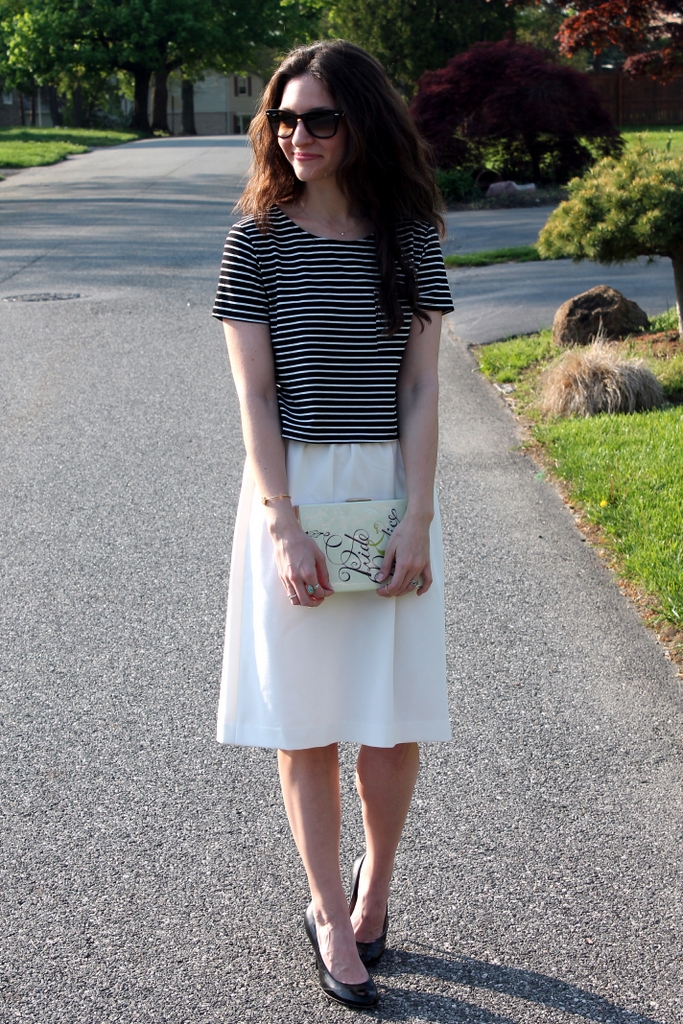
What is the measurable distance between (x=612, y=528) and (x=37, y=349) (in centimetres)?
568

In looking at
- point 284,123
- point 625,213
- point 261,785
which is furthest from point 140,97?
point 284,123

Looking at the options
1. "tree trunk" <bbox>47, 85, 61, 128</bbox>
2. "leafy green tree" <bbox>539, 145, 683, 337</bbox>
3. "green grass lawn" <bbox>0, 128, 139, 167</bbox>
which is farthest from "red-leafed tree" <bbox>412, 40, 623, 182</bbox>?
"tree trunk" <bbox>47, 85, 61, 128</bbox>

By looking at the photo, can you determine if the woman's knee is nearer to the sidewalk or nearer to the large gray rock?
the large gray rock

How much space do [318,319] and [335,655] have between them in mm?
715

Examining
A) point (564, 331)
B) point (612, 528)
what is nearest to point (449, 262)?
point (564, 331)

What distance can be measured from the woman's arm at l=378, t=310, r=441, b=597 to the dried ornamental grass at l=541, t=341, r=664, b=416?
4707 millimetres

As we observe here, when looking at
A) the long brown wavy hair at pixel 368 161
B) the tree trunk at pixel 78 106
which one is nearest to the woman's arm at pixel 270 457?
the long brown wavy hair at pixel 368 161

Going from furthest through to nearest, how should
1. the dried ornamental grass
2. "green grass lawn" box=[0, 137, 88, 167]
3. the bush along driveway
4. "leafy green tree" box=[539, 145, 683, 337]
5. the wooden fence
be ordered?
the wooden fence
"green grass lawn" box=[0, 137, 88, 167]
"leafy green tree" box=[539, 145, 683, 337]
the dried ornamental grass
the bush along driveway

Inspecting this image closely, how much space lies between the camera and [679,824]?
3055 millimetres

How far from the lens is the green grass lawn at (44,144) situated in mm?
26781

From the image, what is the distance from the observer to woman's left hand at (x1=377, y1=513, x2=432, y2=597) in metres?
2.29

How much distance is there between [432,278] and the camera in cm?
242

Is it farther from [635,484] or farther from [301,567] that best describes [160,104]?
[301,567]

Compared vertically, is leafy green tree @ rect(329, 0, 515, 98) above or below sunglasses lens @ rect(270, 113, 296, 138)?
above
